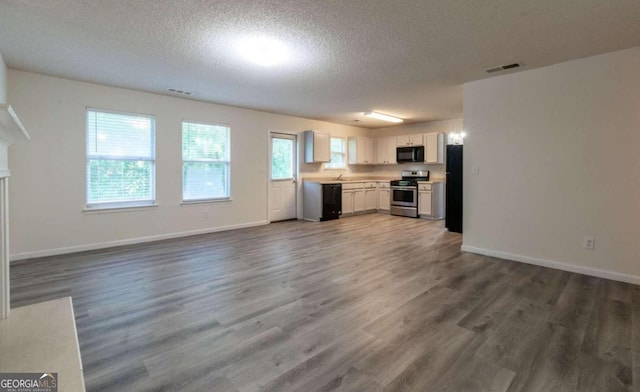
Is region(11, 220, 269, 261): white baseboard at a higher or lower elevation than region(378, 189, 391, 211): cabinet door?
lower

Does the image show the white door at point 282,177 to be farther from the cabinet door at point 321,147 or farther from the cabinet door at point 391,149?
the cabinet door at point 391,149

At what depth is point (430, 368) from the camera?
1.80 metres

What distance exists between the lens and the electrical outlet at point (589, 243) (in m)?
3.48

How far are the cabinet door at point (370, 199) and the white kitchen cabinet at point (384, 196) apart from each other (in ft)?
0.38

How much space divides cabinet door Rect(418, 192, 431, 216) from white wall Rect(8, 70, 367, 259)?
4.57 metres

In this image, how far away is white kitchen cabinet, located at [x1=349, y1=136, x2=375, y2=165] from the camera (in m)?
8.54

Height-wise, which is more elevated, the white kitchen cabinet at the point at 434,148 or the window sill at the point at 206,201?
the white kitchen cabinet at the point at 434,148

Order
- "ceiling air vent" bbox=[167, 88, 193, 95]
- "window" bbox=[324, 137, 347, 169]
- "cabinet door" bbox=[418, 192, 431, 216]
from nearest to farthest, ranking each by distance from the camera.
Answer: "ceiling air vent" bbox=[167, 88, 193, 95], "cabinet door" bbox=[418, 192, 431, 216], "window" bbox=[324, 137, 347, 169]

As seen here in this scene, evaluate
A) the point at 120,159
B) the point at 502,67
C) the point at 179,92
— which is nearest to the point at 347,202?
the point at 179,92

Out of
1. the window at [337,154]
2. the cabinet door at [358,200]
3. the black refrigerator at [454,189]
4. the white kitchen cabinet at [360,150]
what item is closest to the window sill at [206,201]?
the window at [337,154]

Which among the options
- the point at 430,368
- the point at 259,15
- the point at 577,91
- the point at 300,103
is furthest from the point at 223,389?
the point at 300,103

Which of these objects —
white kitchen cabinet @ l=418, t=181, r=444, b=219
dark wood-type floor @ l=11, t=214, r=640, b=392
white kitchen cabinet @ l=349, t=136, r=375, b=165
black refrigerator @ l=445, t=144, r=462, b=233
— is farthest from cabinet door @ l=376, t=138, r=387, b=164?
dark wood-type floor @ l=11, t=214, r=640, b=392

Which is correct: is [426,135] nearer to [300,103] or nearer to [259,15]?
[300,103]

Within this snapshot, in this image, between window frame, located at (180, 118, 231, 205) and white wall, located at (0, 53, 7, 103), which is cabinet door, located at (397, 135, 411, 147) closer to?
window frame, located at (180, 118, 231, 205)
